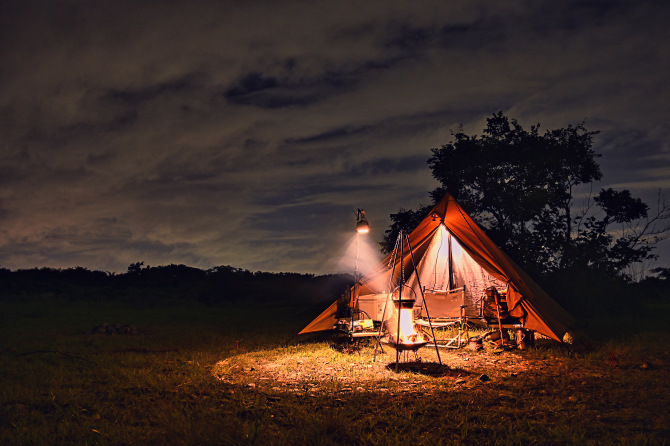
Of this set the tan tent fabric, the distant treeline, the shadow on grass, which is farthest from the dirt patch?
the distant treeline

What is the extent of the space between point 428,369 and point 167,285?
2729 cm

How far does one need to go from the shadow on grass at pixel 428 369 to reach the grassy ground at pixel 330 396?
0.03m

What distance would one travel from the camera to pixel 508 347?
7.91 meters

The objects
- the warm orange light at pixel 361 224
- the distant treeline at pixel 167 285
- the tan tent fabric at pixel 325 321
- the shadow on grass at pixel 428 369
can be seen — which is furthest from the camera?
the distant treeline at pixel 167 285

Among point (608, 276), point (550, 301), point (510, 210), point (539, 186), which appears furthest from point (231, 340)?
point (608, 276)

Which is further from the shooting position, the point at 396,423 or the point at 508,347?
the point at 508,347

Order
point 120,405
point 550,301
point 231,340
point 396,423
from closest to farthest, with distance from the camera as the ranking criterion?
point 396,423 < point 120,405 < point 550,301 < point 231,340

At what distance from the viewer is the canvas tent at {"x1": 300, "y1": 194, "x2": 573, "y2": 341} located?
7.86m

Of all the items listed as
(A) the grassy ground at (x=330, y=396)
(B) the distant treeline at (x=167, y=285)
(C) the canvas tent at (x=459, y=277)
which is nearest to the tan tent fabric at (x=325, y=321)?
(C) the canvas tent at (x=459, y=277)

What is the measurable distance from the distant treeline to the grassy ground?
17.6 meters

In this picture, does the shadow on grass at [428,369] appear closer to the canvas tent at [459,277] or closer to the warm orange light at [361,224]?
the canvas tent at [459,277]

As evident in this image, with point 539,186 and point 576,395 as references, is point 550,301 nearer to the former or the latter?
point 576,395

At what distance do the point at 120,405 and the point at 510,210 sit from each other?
12.6 meters

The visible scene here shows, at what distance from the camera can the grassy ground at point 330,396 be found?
3799 mm
